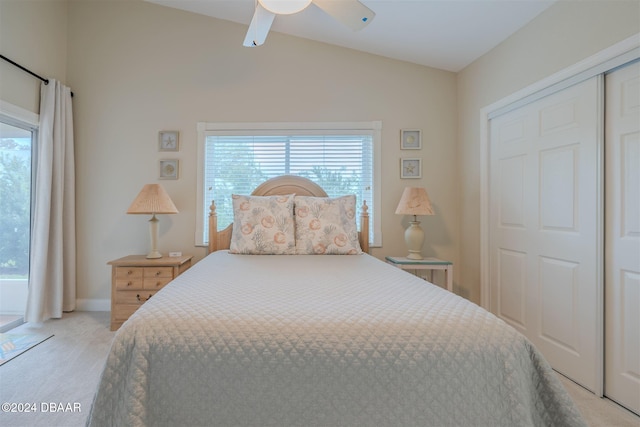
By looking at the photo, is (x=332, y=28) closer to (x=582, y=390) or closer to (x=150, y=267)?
(x=150, y=267)

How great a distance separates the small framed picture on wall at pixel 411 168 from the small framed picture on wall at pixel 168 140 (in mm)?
2384

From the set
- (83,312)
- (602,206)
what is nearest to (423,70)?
(602,206)

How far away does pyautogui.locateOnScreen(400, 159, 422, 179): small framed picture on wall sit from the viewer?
288 centimetres

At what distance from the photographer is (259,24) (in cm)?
173

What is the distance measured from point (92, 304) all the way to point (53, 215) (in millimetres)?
979

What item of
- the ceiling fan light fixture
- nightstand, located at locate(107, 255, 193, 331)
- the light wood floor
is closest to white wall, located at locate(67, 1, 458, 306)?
nightstand, located at locate(107, 255, 193, 331)

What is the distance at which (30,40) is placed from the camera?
2.51 m

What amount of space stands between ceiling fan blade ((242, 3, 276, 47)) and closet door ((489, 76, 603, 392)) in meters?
2.03

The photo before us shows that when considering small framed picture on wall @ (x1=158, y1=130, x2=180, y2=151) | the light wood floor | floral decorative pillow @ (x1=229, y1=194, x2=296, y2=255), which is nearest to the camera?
the light wood floor

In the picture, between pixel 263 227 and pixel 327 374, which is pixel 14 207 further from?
pixel 327 374

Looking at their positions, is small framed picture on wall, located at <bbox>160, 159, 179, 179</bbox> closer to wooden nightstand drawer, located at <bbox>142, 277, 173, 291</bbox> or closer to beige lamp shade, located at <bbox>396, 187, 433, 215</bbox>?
wooden nightstand drawer, located at <bbox>142, 277, 173, 291</bbox>

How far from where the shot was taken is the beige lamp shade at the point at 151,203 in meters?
2.41

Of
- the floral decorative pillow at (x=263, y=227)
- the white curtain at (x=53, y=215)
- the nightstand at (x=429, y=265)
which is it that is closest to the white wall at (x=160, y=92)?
the white curtain at (x=53, y=215)

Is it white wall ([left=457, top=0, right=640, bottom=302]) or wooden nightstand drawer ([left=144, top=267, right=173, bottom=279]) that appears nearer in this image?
white wall ([left=457, top=0, right=640, bottom=302])
